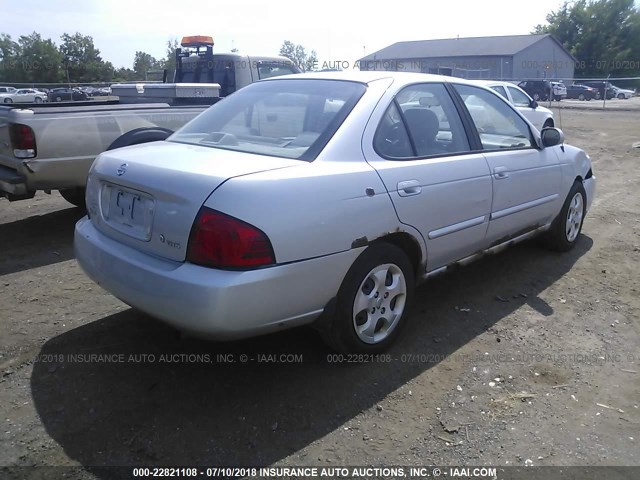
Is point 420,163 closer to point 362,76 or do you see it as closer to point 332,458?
point 362,76

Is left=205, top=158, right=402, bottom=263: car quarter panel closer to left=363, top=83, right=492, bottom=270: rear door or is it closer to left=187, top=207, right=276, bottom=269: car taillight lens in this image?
left=187, top=207, right=276, bottom=269: car taillight lens

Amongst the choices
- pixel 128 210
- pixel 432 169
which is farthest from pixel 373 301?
pixel 128 210

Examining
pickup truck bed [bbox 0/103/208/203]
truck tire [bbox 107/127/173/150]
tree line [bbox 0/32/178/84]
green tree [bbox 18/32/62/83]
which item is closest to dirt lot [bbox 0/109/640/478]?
pickup truck bed [bbox 0/103/208/203]

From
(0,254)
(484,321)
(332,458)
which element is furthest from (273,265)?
(0,254)

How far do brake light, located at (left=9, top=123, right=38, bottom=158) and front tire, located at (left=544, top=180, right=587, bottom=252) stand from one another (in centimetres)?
496

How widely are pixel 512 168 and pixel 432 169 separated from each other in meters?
1.04

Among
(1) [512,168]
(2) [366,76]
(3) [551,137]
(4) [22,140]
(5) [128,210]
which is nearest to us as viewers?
(5) [128,210]

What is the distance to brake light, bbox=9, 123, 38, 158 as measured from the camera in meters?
5.21

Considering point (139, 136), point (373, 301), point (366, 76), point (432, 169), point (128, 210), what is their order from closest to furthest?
point (128, 210)
point (373, 301)
point (432, 169)
point (366, 76)
point (139, 136)

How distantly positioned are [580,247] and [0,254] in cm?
573

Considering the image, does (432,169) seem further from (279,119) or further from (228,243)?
(228,243)

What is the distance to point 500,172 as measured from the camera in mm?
4031

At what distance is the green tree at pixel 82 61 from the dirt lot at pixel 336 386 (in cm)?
5218

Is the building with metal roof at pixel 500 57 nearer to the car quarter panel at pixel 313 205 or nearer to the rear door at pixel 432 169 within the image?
the rear door at pixel 432 169
